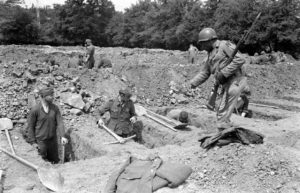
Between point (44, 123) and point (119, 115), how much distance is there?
1.64m

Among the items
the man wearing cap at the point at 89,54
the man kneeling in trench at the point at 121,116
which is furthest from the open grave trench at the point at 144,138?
the man wearing cap at the point at 89,54

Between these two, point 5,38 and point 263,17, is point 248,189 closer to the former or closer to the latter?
point 263,17

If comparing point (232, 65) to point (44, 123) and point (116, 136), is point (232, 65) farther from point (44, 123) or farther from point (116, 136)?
point (44, 123)

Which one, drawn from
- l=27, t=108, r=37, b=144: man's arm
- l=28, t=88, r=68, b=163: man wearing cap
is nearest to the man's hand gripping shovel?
l=28, t=88, r=68, b=163: man wearing cap

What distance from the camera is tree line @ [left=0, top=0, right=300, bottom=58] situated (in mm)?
23583

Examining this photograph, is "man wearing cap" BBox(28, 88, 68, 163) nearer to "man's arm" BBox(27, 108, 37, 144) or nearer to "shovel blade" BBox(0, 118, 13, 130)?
"man's arm" BBox(27, 108, 37, 144)

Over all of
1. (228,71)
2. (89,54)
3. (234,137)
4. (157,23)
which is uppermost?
(157,23)

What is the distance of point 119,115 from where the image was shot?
6.76 metres

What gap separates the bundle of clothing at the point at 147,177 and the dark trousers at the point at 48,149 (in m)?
2.20

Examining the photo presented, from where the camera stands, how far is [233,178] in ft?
13.5

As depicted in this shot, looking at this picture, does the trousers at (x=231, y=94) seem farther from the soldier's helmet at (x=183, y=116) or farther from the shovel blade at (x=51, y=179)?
the shovel blade at (x=51, y=179)

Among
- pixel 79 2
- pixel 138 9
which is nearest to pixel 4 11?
pixel 79 2

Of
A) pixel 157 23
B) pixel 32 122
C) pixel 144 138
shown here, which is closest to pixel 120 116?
pixel 144 138

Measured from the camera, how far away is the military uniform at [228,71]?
5.35 meters
